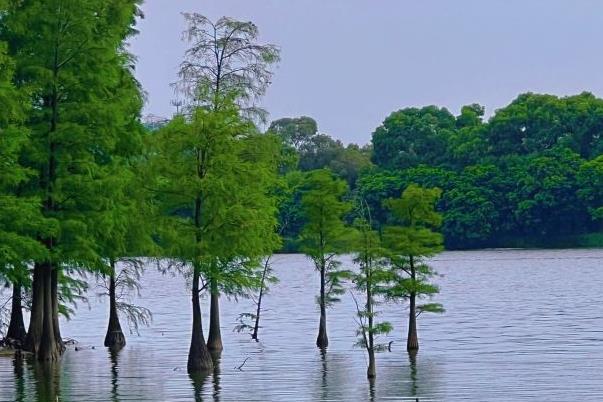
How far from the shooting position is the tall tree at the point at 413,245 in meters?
61.5

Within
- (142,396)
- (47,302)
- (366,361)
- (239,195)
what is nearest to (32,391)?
(142,396)

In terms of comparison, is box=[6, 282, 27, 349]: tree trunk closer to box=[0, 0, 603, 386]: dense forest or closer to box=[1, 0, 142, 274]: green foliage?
box=[0, 0, 603, 386]: dense forest

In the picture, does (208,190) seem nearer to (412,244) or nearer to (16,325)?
(412,244)

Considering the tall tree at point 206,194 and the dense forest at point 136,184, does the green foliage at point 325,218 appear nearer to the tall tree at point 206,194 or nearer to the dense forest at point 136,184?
the dense forest at point 136,184

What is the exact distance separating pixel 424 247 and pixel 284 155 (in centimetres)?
748

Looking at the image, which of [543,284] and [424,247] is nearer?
[424,247]

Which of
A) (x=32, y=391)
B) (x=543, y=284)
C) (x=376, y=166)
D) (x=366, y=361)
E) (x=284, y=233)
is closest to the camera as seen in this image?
(x=32, y=391)

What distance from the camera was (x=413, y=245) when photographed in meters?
61.6

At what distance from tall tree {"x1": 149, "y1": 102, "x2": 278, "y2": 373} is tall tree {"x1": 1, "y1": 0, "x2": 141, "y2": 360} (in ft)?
7.96

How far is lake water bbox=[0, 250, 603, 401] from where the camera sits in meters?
48.4

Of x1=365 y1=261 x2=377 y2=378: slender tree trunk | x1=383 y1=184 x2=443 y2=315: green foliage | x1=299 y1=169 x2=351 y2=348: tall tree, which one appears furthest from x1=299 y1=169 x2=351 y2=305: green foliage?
x1=365 y1=261 x2=377 y2=378: slender tree trunk

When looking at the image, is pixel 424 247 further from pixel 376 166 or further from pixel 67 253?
pixel 376 166

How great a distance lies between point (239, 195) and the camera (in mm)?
53688

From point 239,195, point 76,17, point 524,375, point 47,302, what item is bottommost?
point 524,375
